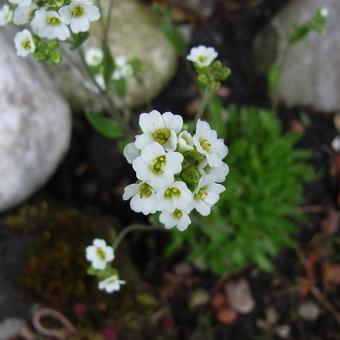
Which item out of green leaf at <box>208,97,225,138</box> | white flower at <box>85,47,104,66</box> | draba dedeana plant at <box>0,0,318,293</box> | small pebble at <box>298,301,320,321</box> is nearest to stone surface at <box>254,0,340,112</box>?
draba dedeana plant at <box>0,0,318,293</box>

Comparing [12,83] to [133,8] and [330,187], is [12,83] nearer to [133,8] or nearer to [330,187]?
[133,8]

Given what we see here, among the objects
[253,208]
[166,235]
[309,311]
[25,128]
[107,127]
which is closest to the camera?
[107,127]

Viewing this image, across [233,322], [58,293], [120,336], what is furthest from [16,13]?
[233,322]

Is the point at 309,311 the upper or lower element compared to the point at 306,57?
lower

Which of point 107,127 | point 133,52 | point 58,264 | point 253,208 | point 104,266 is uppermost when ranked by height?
point 107,127

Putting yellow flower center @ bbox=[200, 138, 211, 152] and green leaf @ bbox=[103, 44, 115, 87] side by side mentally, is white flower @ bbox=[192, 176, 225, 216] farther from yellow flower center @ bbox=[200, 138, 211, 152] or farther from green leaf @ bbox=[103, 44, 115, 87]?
green leaf @ bbox=[103, 44, 115, 87]

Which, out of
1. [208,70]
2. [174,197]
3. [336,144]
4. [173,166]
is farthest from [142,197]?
[336,144]

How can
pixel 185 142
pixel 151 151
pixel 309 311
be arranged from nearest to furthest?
1. pixel 151 151
2. pixel 185 142
3. pixel 309 311

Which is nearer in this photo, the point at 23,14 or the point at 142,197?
the point at 142,197

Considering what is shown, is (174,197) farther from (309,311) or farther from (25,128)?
(309,311)
